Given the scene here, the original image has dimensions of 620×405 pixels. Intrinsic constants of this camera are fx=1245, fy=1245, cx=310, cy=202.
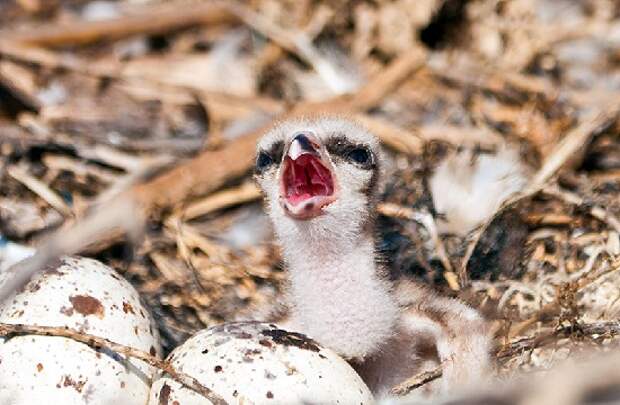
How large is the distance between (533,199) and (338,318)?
0.94 m

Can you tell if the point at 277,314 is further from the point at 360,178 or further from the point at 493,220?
the point at 493,220

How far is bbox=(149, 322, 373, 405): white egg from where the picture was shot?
8.13 ft

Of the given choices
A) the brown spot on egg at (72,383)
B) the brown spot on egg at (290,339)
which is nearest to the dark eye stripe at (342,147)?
the brown spot on egg at (290,339)

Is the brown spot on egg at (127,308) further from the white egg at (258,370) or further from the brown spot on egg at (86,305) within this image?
the white egg at (258,370)

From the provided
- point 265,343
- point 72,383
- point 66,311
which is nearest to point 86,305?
point 66,311

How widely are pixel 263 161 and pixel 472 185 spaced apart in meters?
1.04

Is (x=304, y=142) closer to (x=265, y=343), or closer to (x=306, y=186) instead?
(x=306, y=186)

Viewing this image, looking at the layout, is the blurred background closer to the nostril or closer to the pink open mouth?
the pink open mouth

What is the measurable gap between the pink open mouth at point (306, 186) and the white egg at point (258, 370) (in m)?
0.42

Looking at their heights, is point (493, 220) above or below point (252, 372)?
above

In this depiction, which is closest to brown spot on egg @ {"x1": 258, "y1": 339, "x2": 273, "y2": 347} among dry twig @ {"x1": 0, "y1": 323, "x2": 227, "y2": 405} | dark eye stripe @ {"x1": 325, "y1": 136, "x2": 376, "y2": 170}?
dry twig @ {"x1": 0, "y1": 323, "x2": 227, "y2": 405}

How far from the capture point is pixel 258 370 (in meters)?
2.51

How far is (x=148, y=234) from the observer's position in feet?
12.9

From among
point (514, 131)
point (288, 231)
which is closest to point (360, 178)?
point (288, 231)
